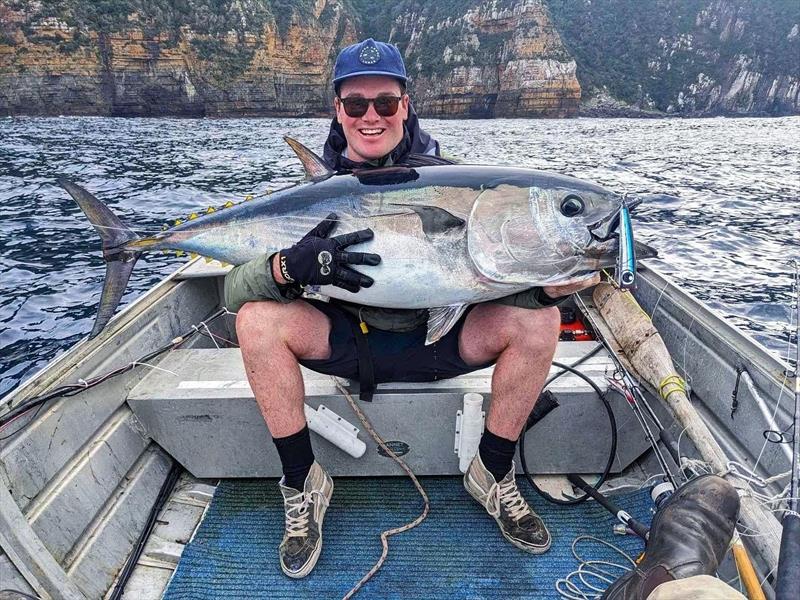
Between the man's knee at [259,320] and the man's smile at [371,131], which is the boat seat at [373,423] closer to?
the man's knee at [259,320]

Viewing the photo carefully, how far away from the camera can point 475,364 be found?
2.63 m

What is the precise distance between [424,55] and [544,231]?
100567 millimetres

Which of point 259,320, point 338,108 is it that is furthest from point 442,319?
point 338,108

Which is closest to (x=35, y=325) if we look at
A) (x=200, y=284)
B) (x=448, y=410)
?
(x=200, y=284)

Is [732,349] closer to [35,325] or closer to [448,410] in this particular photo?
[448,410]

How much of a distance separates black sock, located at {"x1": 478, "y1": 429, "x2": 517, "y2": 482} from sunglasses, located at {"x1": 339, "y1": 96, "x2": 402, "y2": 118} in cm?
178

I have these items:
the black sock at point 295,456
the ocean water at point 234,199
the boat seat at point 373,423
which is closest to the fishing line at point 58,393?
the boat seat at point 373,423

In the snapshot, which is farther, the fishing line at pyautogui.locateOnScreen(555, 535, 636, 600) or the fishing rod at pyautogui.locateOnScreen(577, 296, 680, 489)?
the fishing rod at pyautogui.locateOnScreen(577, 296, 680, 489)

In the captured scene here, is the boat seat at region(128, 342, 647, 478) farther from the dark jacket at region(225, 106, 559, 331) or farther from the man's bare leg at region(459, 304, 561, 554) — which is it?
the dark jacket at region(225, 106, 559, 331)

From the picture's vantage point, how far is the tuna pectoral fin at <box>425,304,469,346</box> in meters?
2.26

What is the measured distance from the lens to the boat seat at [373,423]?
278 centimetres

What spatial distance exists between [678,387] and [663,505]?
27.4 inches

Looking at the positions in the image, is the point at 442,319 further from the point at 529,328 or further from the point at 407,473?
the point at 407,473

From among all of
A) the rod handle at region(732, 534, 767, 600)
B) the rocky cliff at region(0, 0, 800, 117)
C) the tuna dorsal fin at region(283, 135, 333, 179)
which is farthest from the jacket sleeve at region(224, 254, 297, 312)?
the rocky cliff at region(0, 0, 800, 117)
